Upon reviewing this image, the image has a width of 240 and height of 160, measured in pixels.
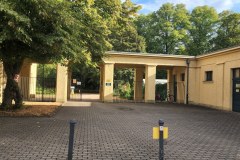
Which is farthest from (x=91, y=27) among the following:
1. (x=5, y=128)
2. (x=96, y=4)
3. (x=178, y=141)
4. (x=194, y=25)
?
(x=194, y=25)

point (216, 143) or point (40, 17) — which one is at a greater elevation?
point (40, 17)

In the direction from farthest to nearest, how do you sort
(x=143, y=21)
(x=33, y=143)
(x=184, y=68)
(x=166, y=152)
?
(x=143, y=21) < (x=184, y=68) < (x=33, y=143) < (x=166, y=152)

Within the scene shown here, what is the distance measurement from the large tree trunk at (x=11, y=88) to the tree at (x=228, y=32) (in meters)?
Result: 36.7

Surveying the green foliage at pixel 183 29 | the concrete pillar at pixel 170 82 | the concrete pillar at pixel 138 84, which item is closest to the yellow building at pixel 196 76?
the concrete pillar at pixel 170 82

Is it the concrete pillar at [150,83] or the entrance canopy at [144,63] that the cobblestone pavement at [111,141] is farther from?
the concrete pillar at [150,83]

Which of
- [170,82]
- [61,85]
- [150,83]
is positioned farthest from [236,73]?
[61,85]

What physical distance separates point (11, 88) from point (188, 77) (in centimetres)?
1644

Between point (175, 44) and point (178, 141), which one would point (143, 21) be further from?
point (178, 141)

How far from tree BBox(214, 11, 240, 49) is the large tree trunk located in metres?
36.7

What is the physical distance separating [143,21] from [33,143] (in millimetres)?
50570

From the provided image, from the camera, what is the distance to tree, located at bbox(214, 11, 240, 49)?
4703 cm

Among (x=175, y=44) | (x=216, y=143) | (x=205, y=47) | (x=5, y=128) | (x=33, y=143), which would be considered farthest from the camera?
(x=175, y=44)

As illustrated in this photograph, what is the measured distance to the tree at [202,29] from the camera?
5086 cm

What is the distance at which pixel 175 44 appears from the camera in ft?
178
